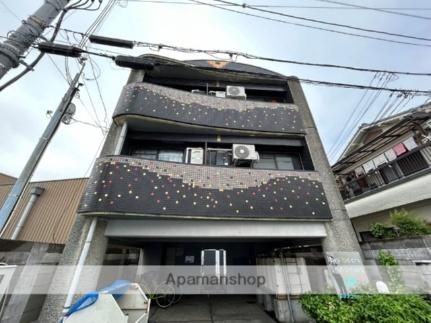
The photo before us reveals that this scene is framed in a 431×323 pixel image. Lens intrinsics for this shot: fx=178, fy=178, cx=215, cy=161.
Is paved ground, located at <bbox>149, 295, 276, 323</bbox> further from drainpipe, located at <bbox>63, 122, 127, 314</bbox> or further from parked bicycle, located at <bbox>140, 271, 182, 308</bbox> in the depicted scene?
drainpipe, located at <bbox>63, 122, 127, 314</bbox>

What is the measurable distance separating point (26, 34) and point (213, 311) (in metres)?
8.11

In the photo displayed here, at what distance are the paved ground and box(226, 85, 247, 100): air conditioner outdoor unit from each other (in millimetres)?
7873

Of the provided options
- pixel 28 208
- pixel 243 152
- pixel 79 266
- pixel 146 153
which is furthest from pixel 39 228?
pixel 243 152

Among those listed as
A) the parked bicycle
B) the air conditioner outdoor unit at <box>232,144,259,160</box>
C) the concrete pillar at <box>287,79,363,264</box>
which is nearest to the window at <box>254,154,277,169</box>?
the air conditioner outdoor unit at <box>232,144,259,160</box>

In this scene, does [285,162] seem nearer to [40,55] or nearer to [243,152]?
[243,152]

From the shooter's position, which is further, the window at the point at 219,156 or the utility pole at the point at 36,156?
the window at the point at 219,156

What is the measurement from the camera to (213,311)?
18.9ft

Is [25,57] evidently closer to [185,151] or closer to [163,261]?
[185,151]

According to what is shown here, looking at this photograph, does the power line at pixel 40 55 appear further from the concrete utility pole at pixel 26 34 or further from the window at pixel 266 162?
the window at pixel 266 162

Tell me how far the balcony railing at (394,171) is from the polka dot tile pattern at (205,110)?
436cm

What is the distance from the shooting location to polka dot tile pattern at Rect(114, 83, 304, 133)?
20.0 ft

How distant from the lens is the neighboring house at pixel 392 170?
A: 588 centimetres

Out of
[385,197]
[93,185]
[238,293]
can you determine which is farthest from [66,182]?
[385,197]

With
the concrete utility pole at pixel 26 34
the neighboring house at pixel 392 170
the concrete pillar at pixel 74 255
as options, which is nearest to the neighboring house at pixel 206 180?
the concrete pillar at pixel 74 255
